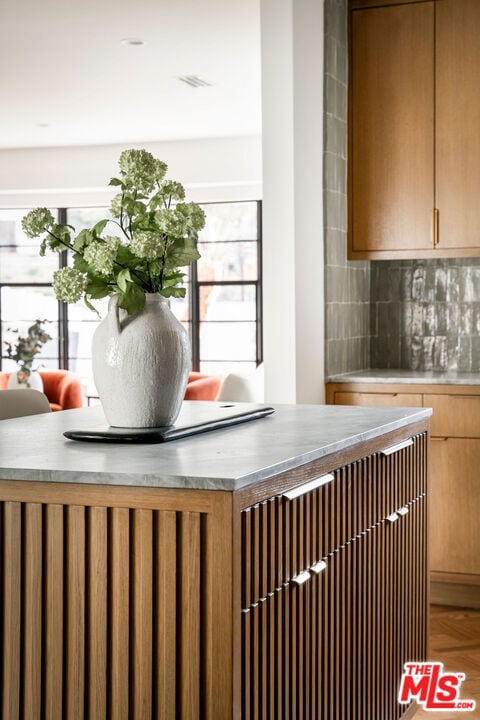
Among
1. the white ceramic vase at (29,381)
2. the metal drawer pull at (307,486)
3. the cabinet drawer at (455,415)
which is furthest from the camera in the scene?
the white ceramic vase at (29,381)

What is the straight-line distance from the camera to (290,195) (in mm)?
4121

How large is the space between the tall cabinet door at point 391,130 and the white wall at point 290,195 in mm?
412

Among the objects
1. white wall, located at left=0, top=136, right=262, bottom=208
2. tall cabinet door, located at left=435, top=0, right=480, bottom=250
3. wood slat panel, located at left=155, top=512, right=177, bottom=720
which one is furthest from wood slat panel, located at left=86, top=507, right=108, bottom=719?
white wall, located at left=0, top=136, right=262, bottom=208

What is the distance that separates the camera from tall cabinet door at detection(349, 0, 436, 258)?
4.57m

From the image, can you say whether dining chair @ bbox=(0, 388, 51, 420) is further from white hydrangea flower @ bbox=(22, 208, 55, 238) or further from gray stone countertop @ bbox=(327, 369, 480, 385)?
gray stone countertop @ bbox=(327, 369, 480, 385)

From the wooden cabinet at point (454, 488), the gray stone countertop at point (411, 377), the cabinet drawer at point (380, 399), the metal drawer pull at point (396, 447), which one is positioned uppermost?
the gray stone countertop at point (411, 377)

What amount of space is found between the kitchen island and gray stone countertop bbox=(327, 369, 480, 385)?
2233mm

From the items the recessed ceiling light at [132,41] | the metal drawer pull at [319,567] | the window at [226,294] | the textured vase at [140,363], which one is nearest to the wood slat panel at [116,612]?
the metal drawer pull at [319,567]

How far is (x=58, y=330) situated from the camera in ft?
33.6

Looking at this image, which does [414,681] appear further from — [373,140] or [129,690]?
[373,140]

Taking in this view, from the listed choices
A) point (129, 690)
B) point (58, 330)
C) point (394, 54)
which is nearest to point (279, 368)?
point (394, 54)

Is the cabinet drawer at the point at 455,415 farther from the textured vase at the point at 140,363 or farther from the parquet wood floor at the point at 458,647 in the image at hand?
the textured vase at the point at 140,363

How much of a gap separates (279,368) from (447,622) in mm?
1268

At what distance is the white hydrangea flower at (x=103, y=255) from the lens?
85.8 inches
